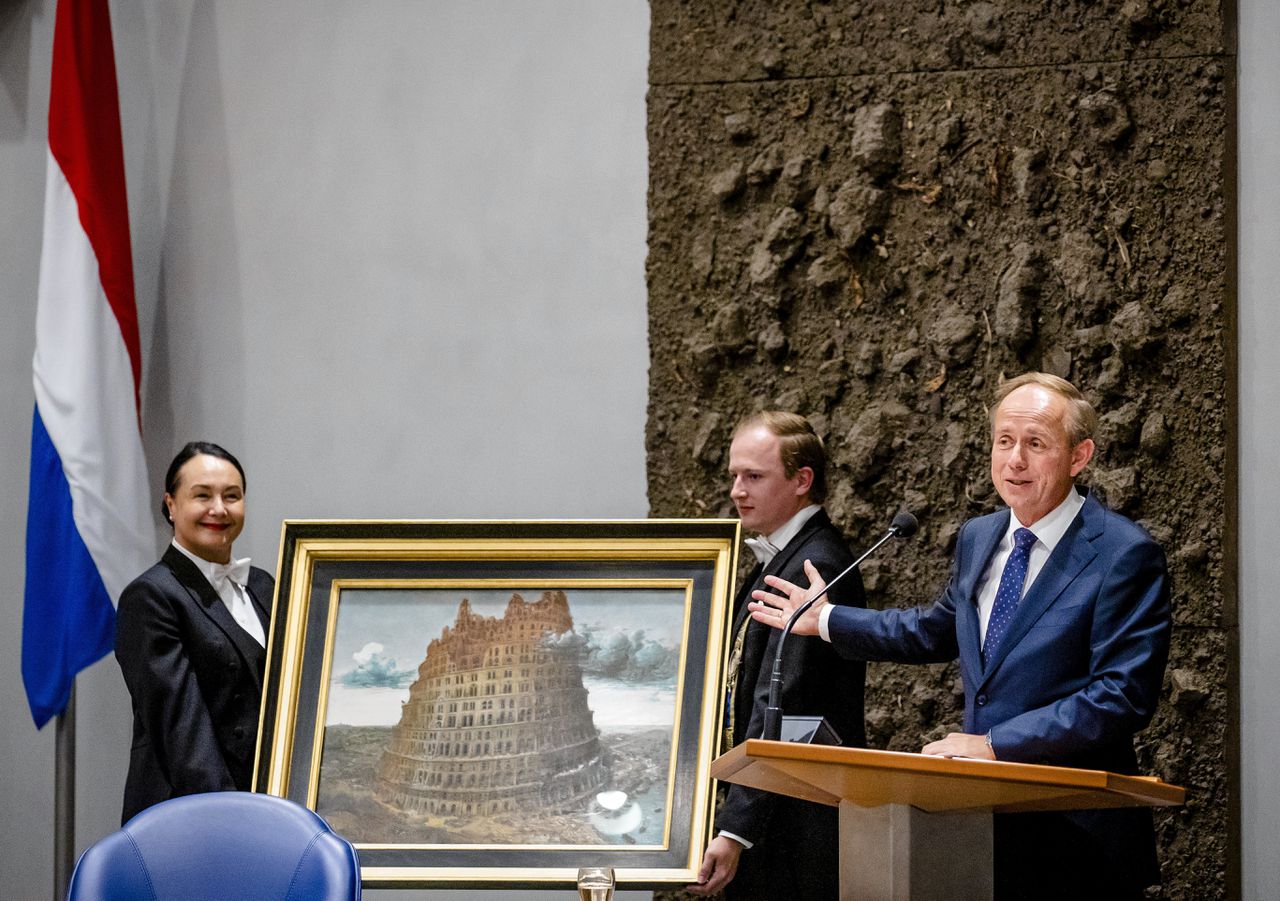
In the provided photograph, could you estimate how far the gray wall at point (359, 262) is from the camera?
4.33 meters

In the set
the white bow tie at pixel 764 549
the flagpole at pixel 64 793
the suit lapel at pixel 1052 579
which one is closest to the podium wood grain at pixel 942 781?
the suit lapel at pixel 1052 579

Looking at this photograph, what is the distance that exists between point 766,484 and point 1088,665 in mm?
929

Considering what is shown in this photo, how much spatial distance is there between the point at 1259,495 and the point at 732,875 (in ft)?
5.96

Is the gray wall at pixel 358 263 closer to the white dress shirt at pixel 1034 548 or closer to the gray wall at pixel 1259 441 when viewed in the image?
the white dress shirt at pixel 1034 548

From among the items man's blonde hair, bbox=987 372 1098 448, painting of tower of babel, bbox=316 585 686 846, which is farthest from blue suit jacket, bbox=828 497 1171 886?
painting of tower of babel, bbox=316 585 686 846

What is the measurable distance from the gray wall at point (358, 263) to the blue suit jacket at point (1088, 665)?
64.4 inches

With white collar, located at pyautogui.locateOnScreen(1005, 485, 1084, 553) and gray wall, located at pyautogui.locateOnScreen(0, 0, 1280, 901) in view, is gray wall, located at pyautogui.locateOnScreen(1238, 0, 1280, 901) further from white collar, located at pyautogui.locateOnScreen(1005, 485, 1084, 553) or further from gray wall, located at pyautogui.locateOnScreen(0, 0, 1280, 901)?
gray wall, located at pyautogui.locateOnScreen(0, 0, 1280, 901)

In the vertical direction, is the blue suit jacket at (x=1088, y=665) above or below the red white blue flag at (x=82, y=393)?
below

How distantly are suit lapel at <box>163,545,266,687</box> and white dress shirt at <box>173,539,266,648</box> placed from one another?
0.06 ft

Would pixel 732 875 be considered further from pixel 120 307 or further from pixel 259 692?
pixel 120 307

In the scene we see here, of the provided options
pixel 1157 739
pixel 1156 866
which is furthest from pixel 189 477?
pixel 1157 739

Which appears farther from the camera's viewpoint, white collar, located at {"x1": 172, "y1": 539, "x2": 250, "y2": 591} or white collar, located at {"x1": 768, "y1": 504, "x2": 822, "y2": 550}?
white collar, located at {"x1": 172, "y1": 539, "x2": 250, "y2": 591}

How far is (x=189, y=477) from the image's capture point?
354 cm

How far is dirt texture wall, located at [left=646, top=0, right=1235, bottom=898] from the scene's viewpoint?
150 inches
